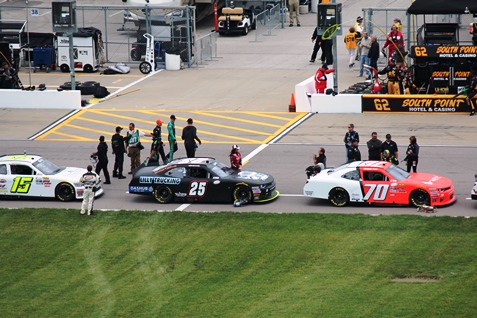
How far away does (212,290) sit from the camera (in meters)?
22.3

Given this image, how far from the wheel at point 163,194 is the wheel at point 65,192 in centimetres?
230

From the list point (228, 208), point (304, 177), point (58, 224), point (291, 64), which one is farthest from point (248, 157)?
point (291, 64)

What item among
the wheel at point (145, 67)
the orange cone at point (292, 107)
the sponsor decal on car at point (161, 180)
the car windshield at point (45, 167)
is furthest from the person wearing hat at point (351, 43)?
the car windshield at point (45, 167)

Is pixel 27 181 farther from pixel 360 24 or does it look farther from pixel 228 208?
pixel 360 24

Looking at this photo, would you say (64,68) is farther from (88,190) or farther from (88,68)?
(88,190)

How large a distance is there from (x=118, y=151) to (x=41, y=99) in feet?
36.8

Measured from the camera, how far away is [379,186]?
2734 cm

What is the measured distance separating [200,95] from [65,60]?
831 cm

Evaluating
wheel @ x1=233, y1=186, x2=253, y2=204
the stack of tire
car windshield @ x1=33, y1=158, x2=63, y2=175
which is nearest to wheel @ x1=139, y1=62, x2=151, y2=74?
the stack of tire

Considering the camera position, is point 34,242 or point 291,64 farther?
point 291,64

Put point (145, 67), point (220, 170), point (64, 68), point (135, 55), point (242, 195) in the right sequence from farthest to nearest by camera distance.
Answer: point (135, 55) → point (64, 68) → point (145, 67) → point (220, 170) → point (242, 195)

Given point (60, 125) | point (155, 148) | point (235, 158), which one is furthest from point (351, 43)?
point (235, 158)

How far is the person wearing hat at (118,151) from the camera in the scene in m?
30.9

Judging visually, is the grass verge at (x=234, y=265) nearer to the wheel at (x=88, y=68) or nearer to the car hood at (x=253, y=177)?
the car hood at (x=253, y=177)
